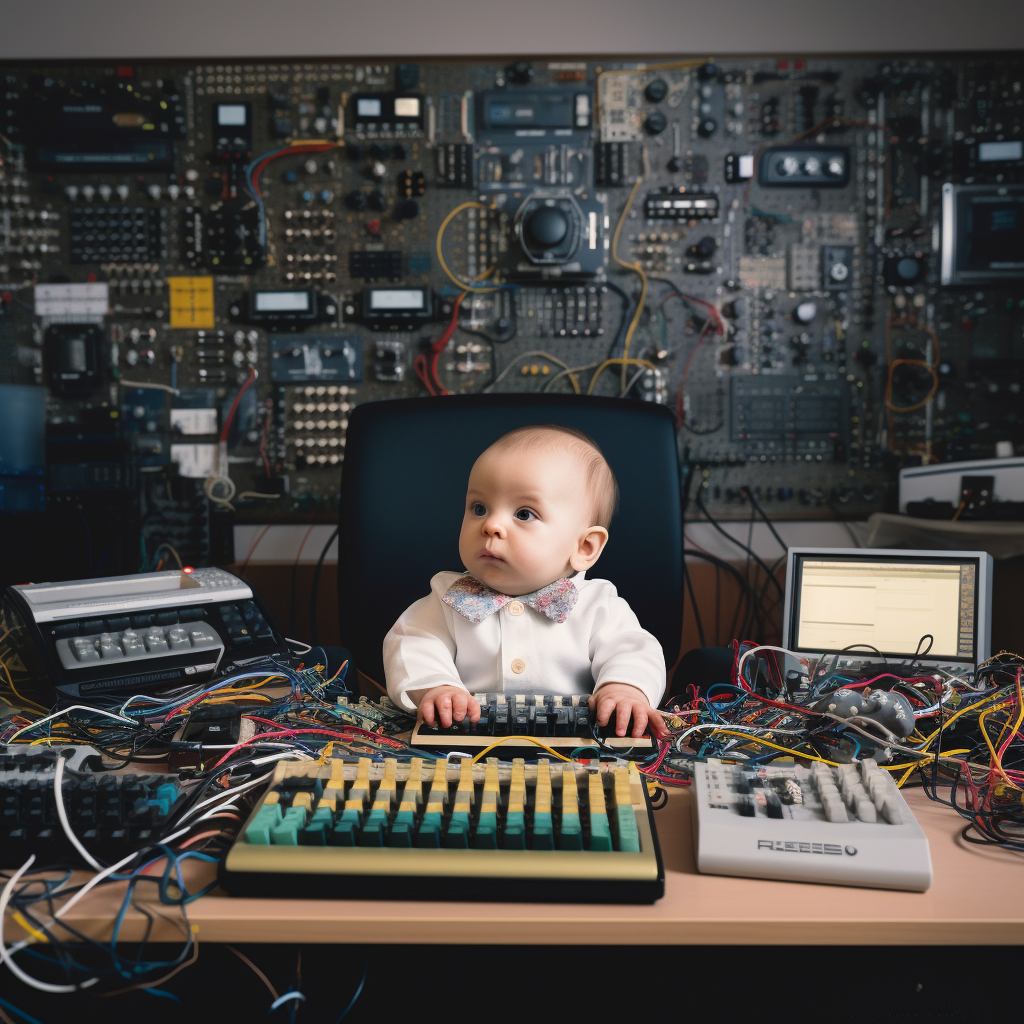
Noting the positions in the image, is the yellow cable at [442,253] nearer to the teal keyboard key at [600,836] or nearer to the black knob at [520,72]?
the black knob at [520,72]

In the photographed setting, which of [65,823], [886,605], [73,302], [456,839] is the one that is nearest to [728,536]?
[886,605]

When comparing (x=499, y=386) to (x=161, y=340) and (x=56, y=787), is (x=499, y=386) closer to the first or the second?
(x=161, y=340)

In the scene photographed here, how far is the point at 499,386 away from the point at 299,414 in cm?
66

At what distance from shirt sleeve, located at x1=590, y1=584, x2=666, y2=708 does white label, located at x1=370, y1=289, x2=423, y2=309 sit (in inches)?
58.1

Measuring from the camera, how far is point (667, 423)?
1.34m

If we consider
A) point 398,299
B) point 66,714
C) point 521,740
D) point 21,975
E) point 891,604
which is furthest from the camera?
point 398,299

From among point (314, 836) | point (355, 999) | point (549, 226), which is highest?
point (549, 226)

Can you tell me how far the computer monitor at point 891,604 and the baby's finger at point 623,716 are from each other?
80cm

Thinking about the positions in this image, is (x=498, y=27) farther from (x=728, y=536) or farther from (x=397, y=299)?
(x=728, y=536)

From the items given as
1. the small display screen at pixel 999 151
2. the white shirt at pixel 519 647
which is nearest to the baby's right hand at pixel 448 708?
the white shirt at pixel 519 647

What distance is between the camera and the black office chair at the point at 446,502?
127 centimetres

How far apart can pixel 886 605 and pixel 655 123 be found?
163 centimetres

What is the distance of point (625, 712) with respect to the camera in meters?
0.77

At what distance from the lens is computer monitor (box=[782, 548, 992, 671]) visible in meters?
1.42
